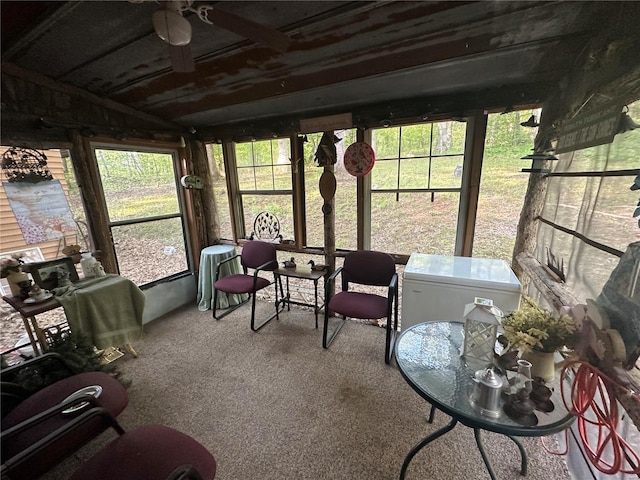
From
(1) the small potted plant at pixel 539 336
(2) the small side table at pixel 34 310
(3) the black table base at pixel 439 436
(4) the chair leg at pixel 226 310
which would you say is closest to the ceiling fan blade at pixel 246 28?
(1) the small potted plant at pixel 539 336

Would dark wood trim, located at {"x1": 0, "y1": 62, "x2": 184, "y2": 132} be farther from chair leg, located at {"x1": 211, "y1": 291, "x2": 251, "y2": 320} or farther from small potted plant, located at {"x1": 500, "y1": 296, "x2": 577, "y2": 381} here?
small potted plant, located at {"x1": 500, "y1": 296, "x2": 577, "y2": 381}

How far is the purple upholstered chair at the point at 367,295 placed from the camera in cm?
219

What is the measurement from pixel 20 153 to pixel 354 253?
9.94 feet

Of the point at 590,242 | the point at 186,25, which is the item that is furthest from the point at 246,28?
the point at 590,242

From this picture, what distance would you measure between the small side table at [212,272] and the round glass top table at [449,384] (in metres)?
2.43

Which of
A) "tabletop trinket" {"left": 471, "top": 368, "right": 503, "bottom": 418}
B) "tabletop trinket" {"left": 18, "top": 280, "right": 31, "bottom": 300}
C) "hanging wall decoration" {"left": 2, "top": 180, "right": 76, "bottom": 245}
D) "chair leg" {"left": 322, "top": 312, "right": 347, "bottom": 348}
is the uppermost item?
"hanging wall decoration" {"left": 2, "top": 180, "right": 76, "bottom": 245}

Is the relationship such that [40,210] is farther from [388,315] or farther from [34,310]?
[388,315]

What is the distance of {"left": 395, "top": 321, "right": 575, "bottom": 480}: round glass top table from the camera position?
99cm

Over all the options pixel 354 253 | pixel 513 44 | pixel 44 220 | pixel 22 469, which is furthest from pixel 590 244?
pixel 44 220

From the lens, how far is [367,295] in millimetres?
2461

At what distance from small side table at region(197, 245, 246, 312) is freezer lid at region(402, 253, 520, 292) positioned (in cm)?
223

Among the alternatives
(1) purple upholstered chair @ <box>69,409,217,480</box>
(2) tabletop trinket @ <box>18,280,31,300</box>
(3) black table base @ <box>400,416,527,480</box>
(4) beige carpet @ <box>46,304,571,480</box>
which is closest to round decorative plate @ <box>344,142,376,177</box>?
(4) beige carpet @ <box>46,304,571,480</box>

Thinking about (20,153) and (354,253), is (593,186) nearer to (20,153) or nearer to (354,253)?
(354,253)

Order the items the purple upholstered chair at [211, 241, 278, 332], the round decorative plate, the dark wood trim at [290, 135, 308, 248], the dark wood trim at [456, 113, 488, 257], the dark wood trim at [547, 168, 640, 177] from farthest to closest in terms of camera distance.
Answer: the dark wood trim at [290, 135, 308, 248], the purple upholstered chair at [211, 241, 278, 332], the round decorative plate, the dark wood trim at [456, 113, 488, 257], the dark wood trim at [547, 168, 640, 177]
